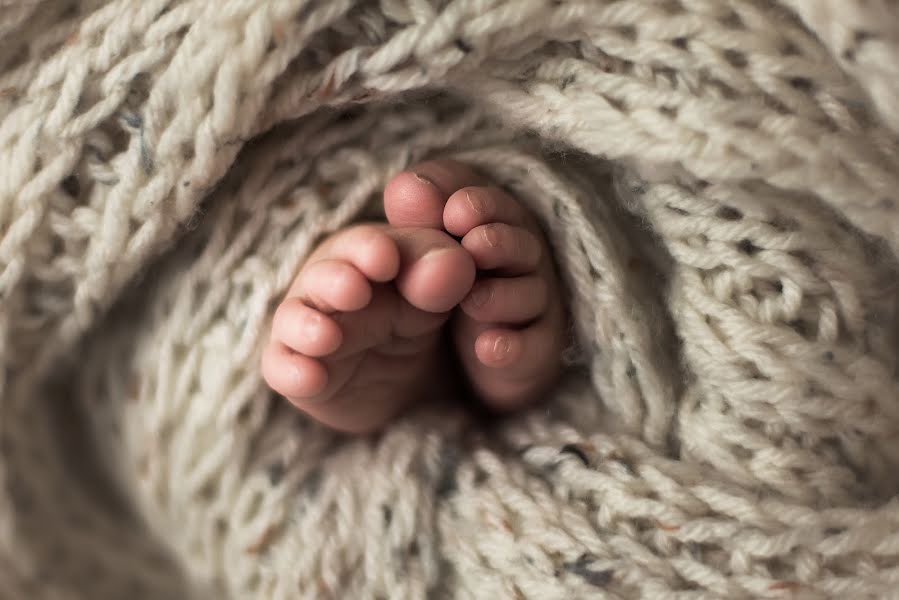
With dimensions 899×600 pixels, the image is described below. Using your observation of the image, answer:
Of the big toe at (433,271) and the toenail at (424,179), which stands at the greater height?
the toenail at (424,179)

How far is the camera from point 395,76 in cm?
50

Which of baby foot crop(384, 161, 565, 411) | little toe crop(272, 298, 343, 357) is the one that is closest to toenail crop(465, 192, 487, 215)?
baby foot crop(384, 161, 565, 411)

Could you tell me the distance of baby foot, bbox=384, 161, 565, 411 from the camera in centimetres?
51

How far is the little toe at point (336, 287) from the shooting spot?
0.48 meters

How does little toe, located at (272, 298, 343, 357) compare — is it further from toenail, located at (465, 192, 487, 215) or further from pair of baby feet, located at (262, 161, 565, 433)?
toenail, located at (465, 192, 487, 215)

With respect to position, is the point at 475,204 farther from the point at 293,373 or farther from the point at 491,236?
the point at 293,373

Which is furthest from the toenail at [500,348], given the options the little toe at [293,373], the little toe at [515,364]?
the little toe at [293,373]

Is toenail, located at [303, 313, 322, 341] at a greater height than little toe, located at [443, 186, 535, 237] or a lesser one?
greater

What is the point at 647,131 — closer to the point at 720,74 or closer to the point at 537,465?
the point at 720,74

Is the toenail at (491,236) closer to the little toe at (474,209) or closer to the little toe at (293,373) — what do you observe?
the little toe at (474,209)

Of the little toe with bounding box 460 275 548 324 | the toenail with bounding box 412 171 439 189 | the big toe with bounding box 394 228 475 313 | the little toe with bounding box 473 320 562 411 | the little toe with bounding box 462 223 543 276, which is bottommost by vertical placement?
the little toe with bounding box 473 320 562 411

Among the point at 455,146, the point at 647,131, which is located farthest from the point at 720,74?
the point at 455,146

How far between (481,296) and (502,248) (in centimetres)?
3

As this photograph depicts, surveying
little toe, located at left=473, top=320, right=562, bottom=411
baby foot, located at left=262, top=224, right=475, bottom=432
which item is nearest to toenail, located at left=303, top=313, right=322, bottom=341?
baby foot, located at left=262, top=224, right=475, bottom=432
